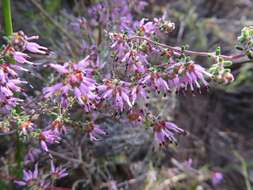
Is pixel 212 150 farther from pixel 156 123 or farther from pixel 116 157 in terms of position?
pixel 156 123

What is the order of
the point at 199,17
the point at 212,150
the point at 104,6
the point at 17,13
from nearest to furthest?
the point at 104,6 < the point at 17,13 < the point at 212,150 < the point at 199,17

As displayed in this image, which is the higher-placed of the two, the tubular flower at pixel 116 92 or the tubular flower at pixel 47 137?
the tubular flower at pixel 116 92

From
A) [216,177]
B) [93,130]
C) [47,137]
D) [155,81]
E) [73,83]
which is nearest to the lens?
[73,83]

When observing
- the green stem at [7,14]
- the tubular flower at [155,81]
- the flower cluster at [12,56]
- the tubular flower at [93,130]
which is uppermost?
the green stem at [7,14]

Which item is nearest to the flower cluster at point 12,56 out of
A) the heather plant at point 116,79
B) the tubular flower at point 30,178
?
the heather plant at point 116,79

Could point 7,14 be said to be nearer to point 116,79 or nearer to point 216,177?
point 116,79

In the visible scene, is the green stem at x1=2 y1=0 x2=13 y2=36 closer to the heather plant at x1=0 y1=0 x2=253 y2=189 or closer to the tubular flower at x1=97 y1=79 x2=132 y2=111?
the heather plant at x1=0 y1=0 x2=253 y2=189

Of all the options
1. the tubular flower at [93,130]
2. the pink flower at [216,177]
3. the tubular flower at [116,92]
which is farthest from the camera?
the pink flower at [216,177]

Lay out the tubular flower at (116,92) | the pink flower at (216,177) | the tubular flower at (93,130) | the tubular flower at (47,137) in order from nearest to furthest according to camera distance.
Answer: the tubular flower at (116,92) → the tubular flower at (47,137) → the tubular flower at (93,130) → the pink flower at (216,177)

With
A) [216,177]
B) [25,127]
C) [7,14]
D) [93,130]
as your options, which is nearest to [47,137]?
[25,127]

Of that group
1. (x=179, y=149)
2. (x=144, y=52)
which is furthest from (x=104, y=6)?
(x=179, y=149)

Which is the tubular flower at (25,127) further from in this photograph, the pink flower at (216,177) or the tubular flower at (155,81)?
the pink flower at (216,177)
